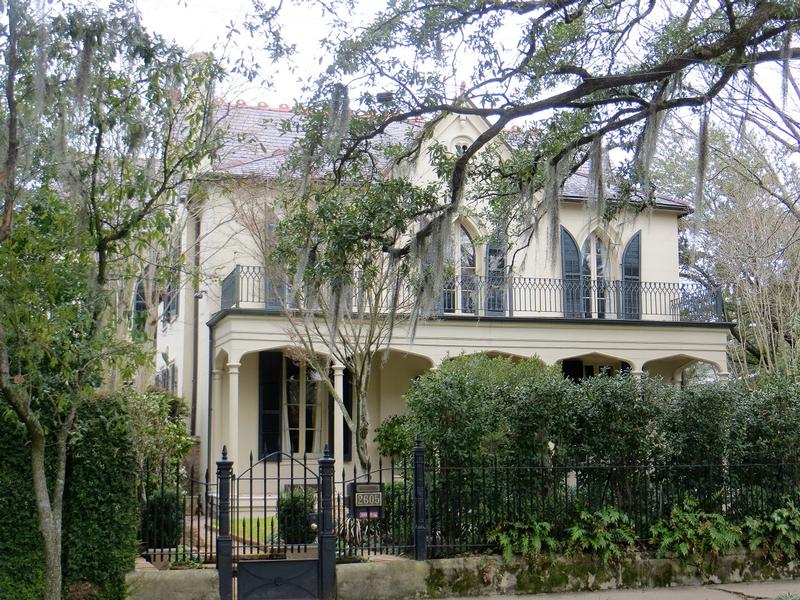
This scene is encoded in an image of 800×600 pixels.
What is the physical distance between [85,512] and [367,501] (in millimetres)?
3196

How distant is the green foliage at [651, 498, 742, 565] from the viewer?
12.0 metres

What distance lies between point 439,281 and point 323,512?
317 centimetres

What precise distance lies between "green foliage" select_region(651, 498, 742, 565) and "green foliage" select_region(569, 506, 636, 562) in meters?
0.38

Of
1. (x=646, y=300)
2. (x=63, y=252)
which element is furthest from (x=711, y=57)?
(x=646, y=300)

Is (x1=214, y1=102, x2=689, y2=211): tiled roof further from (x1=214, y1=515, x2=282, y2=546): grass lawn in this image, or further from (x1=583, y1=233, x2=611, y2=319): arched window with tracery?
(x1=214, y1=515, x2=282, y2=546): grass lawn

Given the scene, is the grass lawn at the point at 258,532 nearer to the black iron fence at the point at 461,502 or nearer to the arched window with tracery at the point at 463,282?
the black iron fence at the point at 461,502

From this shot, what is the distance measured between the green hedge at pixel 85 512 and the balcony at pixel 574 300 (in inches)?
401

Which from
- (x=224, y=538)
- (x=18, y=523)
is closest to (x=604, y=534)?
(x=224, y=538)

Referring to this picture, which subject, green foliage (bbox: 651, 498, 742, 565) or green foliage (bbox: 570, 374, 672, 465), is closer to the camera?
green foliage (bbox: 651, 498, 742, 565)

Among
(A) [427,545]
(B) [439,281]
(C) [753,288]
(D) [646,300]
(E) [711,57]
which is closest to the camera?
(E) [711,57]

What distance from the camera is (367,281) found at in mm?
12727

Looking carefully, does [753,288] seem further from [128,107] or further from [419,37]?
Result: [128,107]

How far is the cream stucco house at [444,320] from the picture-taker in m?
20.0

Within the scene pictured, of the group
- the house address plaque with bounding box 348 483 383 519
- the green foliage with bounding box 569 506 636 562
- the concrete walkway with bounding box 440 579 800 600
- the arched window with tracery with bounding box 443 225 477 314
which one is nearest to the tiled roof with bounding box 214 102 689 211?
the arched window with tracery with bounding box 443 225 477 314
